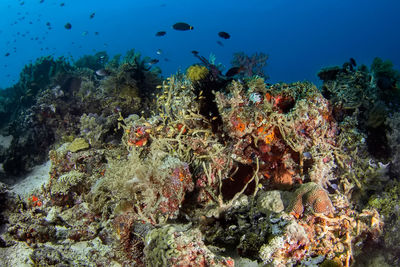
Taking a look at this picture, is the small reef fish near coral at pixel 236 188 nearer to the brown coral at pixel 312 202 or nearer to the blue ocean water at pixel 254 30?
the brown coral at pixel 312 202

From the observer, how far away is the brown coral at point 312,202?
2963mm

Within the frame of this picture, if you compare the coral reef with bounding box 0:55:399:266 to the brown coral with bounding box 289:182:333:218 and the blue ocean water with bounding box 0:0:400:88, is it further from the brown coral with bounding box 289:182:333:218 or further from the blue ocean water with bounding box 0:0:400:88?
the blue ocean water with bounding box 0:0:400:88

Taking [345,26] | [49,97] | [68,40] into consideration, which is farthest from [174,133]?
[345,26]

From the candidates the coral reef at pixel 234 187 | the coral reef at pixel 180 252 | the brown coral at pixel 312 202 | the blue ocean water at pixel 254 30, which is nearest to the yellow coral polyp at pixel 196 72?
the coral reef at pixel 234 187

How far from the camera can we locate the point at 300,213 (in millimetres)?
2992

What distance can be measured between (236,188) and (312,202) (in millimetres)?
1278

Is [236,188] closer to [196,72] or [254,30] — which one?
[196,72]

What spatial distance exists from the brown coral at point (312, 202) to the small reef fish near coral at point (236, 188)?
0.04 ft

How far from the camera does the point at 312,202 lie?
3.00 meters

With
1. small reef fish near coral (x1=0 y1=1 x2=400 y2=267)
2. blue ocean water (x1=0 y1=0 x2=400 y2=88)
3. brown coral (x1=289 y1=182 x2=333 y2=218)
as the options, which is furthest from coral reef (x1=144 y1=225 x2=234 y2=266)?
blue ocean water (x1=0 y1=0 x2=400 y2=88)

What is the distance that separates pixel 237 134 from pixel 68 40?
530ft

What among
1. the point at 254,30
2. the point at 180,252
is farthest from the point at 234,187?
the point at 254,30

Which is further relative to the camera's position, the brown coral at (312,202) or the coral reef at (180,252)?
the brown coral at (312,202)

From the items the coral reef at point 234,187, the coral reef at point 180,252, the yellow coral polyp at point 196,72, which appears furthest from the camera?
the yellow coral polyp at point 196,72
